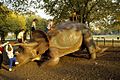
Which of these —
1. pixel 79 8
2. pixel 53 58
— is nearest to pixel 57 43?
pixel 53 58

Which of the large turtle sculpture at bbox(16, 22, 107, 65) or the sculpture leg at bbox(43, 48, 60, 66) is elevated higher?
the large turtle sculpture at bbox(16, 22, 107, 65)

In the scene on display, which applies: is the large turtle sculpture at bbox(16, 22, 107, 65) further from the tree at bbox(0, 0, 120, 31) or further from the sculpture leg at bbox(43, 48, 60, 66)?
the tree at bbox(0, 0, 120, 31)

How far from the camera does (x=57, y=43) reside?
1539 centimetres

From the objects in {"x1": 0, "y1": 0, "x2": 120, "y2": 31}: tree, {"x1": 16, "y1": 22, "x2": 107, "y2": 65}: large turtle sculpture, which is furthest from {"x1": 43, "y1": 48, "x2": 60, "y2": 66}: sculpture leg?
{"x1": 0, "y1": 0, "x2": 120, "y2": 31}: tree

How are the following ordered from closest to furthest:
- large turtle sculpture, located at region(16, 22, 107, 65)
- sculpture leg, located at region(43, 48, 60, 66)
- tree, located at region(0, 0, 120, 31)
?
sculpture leg, located at region(43, 48, 60, 66)
large turtle sculpture, located at region(16, 22, 107, 65)
tree, located at region(0, 0, 120, 31)

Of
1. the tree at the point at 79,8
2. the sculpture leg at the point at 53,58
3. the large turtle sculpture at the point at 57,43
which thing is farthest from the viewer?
the tree at the point at 79,8

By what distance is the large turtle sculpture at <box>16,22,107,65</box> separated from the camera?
14626 millimetres

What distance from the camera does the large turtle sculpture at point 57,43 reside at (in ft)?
48.0

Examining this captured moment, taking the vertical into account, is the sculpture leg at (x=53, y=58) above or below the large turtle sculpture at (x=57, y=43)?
below

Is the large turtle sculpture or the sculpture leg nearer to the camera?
the sculpture leg

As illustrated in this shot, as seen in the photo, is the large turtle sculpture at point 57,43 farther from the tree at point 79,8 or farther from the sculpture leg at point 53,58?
the tree at point 79,8

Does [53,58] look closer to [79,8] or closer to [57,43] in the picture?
[57,43]

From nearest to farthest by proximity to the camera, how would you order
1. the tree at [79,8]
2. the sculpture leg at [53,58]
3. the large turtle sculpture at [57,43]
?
the sculpture leg at [53,58] < the large turtle sculpture at [57,43] < the tree at [79,8]

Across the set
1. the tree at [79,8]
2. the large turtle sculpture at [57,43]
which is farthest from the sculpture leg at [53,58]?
the tree at [79,8]
